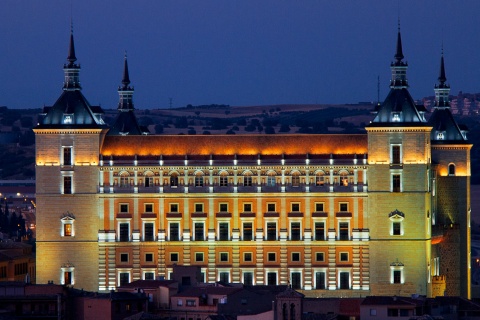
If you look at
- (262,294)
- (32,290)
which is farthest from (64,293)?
(262,294)

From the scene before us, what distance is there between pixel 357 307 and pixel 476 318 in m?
9.38

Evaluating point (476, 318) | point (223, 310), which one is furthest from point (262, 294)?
point (476, 318)

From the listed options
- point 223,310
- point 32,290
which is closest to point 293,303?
point 223,310

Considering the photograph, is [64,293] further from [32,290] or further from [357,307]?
[357,307]

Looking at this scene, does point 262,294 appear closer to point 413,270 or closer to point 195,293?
point 195,293

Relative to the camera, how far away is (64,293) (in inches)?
7077

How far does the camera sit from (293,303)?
167875 mm

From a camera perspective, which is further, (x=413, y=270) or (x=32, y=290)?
(x=413, y=270)

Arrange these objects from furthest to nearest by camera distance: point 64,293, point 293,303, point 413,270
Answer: point 413,270
point 64,293
point 293,303

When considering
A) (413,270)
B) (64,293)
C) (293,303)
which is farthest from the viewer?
(413,270)

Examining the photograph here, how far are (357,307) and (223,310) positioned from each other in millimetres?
9639

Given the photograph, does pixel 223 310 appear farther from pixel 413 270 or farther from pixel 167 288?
pixel 413 270

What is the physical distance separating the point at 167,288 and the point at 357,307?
52.5 feet

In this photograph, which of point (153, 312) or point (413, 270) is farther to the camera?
point (413, 270)
